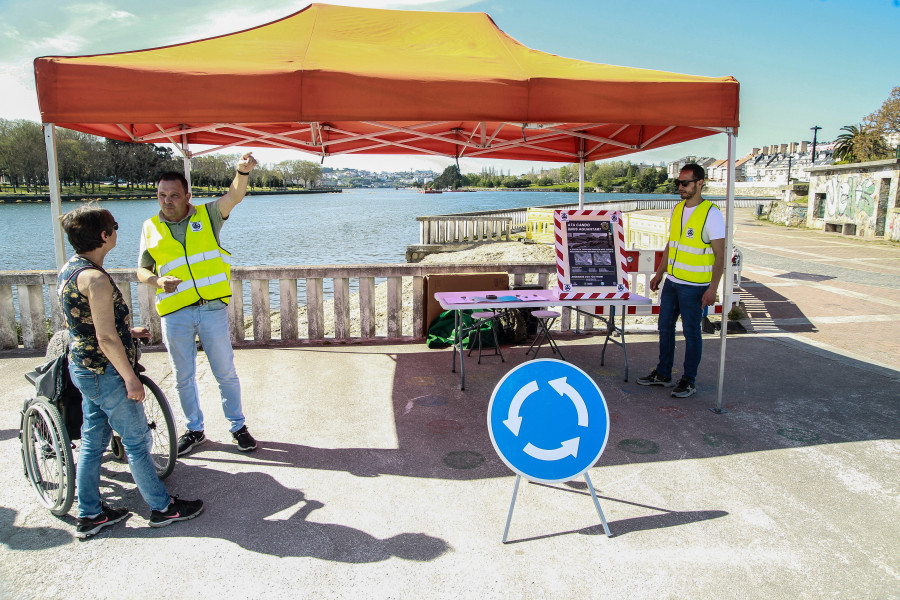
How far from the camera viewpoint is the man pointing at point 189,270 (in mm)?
3980

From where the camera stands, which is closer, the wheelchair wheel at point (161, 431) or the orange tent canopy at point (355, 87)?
the wheelchair wheel at point (161, 431)

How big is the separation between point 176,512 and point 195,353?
1.22 metres

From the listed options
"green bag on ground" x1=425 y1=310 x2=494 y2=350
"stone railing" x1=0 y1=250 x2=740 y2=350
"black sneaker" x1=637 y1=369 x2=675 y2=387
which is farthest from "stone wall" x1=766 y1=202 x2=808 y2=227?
"black sneaker" x1=637 y1=369 x2=675 y2=387

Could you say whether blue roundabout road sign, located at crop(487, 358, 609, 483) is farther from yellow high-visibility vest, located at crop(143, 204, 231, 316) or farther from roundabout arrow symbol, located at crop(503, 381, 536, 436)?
yellow high-visibility vest, located at crop(143, 204, 231, 316)

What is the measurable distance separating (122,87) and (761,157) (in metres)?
161

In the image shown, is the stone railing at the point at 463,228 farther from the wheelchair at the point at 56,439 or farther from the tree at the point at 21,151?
the tree at the point at 21,151

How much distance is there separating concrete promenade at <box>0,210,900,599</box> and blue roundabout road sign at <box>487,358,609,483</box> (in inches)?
16.3

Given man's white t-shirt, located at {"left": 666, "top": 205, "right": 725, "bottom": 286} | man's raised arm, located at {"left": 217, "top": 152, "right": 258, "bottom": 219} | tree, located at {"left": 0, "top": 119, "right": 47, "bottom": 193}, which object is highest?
tree, located at {"left": 0, "top": 119, "right": 47, "bottom": 193}

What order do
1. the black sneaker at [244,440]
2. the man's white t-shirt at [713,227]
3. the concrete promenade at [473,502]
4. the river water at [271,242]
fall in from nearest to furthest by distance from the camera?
the concrete promenade at [473,502]
the black sneaker at [244,440]
the man's white t-shirt at [713,227]
the river water at [271,242]

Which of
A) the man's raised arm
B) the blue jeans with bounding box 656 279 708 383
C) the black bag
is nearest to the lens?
the man's raised arm

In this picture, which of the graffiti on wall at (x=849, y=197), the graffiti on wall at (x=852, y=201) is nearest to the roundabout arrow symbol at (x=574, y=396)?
the graffiti on wall at (x=852, y=201)

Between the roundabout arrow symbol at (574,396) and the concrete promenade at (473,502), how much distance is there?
2.09 feet

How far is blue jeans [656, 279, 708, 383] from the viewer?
536 cm

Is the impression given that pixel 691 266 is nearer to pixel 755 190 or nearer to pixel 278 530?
pixel 278 530
